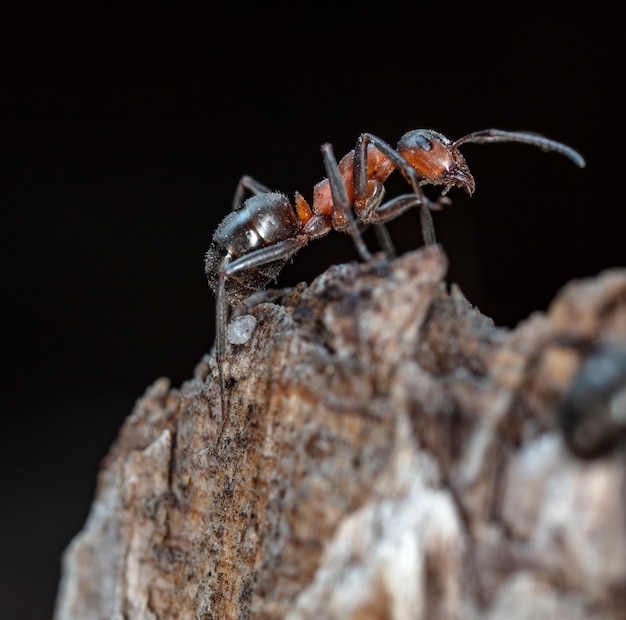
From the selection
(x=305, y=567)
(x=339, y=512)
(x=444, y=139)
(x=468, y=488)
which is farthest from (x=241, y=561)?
(x=444, y=139)

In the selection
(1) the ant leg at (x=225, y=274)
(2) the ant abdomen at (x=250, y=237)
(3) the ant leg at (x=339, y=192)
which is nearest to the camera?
(1) the ant leg at (x=225, y=274)

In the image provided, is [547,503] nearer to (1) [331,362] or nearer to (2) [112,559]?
(1) [331,362]

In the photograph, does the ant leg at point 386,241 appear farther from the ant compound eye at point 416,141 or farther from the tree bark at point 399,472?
the ant compound eye at point 416,141

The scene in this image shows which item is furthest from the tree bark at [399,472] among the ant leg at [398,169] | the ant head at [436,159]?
the ant head at [436,159]

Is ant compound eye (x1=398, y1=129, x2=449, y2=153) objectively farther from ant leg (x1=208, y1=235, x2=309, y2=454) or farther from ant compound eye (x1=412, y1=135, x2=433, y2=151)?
ant leg (x1=208, y1=235, x2=309, y2=454)

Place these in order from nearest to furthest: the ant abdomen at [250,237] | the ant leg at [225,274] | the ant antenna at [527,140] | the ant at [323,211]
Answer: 1. the ant leg at [225,274]
2. the ant antenna at [527,140]
3. the ant at [323,211]
4. the ant abdomen at [250,237]

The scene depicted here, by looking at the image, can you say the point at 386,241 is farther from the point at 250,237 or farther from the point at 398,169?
the point at 250,237
